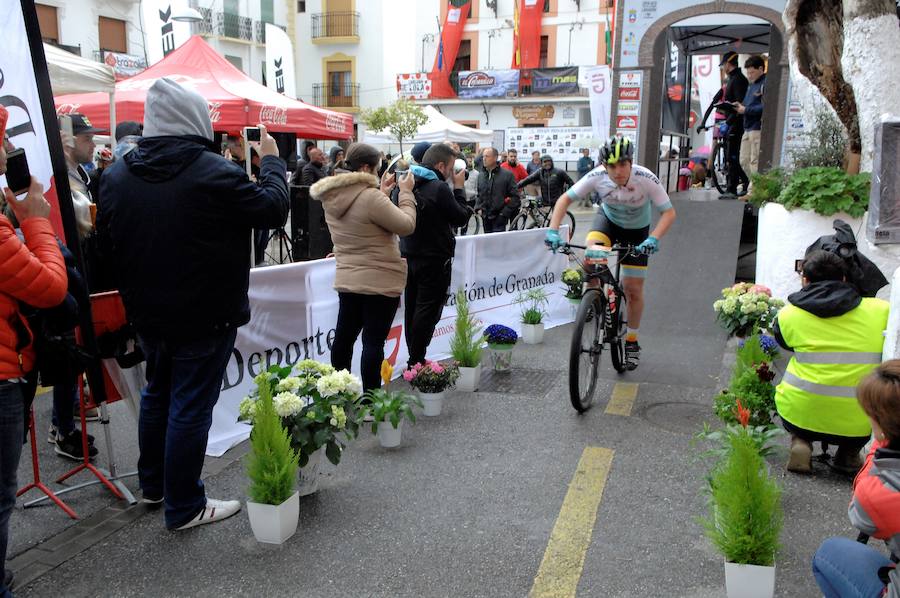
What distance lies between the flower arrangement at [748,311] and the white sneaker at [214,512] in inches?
148

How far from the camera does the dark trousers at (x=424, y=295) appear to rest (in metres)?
5.67

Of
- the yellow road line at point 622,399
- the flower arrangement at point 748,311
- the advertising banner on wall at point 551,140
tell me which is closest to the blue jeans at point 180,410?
the yellow road line at point 622,399

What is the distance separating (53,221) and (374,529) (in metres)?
2.17

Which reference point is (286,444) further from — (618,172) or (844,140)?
(844,140)

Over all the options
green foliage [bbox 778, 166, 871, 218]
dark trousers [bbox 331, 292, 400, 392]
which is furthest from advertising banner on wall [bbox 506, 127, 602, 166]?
dark trousers [bbox 331, 292, 400, 392]

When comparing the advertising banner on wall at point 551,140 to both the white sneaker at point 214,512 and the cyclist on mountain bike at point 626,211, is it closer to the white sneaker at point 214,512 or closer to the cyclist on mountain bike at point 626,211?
the cyclist on mountain bike at point 626,211

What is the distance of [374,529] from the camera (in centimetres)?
363

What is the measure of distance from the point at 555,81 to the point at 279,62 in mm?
28974

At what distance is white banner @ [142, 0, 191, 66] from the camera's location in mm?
13491

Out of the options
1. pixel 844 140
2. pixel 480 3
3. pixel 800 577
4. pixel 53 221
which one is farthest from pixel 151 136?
pixel 480 3

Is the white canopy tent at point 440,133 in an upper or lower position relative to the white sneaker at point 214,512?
upper

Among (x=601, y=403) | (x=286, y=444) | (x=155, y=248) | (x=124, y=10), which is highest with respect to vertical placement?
(x=124, y=10)

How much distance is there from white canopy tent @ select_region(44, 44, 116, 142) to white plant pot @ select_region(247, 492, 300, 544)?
5612 mm

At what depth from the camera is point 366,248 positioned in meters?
4.95
